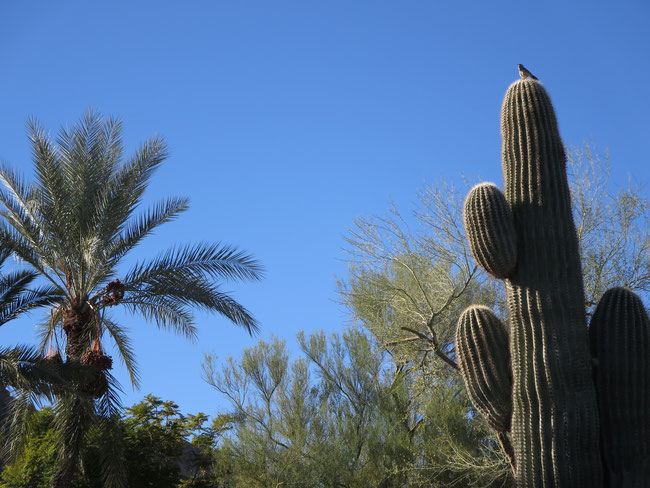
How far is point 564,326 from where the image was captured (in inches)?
309

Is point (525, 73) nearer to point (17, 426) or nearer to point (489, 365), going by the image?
point (489, 365)

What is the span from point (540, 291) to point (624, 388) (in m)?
1.28

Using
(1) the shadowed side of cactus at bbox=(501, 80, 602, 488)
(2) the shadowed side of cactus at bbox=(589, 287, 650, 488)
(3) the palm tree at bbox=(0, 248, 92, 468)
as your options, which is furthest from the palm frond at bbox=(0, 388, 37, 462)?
(2) the shadowed side of cactus at bbox=(589, 287, 650, 488)

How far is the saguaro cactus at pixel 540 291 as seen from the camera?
759 centimetres

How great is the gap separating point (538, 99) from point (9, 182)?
8.70 m

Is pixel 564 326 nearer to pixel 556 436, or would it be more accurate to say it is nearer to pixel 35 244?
pixel 556 436

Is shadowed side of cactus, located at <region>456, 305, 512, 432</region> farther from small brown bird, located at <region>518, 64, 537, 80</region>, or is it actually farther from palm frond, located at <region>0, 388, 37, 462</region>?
palm frond, located at <region>0, 388, 37, 462</region>

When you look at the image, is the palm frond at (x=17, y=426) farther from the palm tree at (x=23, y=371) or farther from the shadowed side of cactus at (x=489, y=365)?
the shadowed side of cactus at (x=489, y=365)

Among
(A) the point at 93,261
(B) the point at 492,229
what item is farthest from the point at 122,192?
(B) the point at 492,229

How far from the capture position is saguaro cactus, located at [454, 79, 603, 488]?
24.9 ft

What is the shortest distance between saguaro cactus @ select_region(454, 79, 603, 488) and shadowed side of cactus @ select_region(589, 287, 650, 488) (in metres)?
0.17

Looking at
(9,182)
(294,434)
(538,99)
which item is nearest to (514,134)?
(538,99)

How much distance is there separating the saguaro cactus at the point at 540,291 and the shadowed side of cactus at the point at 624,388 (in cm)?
17

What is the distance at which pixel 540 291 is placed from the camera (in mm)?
7961
